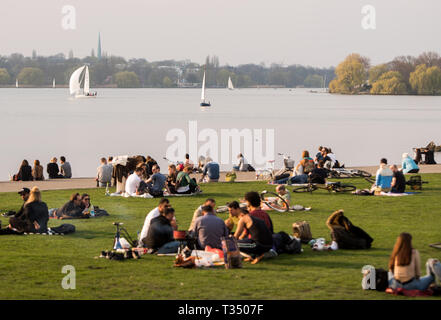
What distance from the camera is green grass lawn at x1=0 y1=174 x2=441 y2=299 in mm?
11023

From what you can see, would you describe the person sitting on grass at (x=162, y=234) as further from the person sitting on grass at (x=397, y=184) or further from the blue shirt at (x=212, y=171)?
the blue shirt at (x=212, y=171)

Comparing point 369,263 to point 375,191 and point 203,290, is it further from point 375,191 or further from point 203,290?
point 375,191

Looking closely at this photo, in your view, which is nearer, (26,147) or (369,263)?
(369,263)

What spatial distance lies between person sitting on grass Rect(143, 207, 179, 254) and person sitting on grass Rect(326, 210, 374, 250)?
3.13m

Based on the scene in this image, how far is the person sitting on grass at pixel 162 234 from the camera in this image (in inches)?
551

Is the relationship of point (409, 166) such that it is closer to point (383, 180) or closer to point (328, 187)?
point (383, 180)

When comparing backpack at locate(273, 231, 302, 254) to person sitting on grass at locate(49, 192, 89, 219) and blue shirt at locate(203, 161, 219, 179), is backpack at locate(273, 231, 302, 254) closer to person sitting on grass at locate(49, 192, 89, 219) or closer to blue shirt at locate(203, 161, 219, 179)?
person sitting on grass at locate(49, 192, 89, 219)

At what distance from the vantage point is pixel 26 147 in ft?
224

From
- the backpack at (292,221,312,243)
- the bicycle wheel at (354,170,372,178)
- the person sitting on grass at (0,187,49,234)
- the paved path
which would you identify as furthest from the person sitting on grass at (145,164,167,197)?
the bicycle wheel at (354,170,372,178)

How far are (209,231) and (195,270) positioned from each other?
39.1 inches

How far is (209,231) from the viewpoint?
1349 centimetres

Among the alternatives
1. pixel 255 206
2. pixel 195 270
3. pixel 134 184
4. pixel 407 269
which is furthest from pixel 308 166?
pixel 407 269

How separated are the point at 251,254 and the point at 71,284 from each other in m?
3.46
